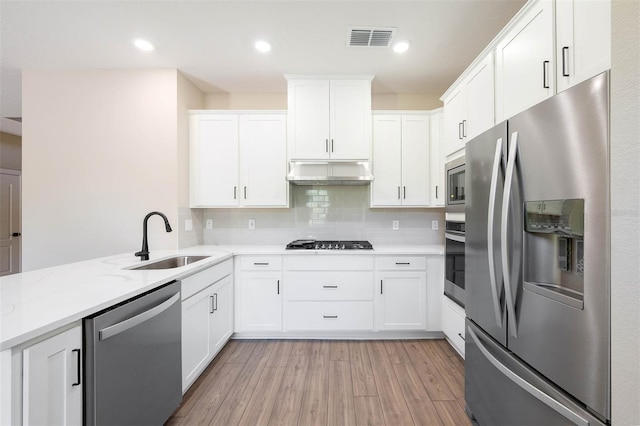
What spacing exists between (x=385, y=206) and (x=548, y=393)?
7.22ft

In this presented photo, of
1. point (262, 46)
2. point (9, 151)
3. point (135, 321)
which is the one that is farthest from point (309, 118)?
point (9, 151)

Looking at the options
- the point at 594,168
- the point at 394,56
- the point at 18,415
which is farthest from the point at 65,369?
the point at 394,56

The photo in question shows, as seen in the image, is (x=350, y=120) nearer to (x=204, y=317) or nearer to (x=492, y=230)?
(x=492, y=230)

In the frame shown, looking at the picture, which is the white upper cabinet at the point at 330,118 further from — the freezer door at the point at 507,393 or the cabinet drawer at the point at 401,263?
the freezer door at the point at 507,393

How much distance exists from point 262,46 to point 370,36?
38.1 inches

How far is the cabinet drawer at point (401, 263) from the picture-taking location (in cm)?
274

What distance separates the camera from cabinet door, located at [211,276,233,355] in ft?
7.64

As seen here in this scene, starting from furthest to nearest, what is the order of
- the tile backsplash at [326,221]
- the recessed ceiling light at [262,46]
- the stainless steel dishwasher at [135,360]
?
the tile backsplash at [326,221] → the recessed ceiling light at [262,46] → the stainless steel dishwasher at [135,360]

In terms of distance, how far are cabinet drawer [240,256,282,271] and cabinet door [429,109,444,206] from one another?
186cm

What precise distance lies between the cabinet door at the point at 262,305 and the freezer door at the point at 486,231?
1.78 m

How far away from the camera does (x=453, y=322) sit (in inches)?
94.8

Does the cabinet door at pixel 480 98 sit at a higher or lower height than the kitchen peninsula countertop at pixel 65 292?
higher

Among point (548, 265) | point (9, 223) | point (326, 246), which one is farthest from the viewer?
point (9, 223)

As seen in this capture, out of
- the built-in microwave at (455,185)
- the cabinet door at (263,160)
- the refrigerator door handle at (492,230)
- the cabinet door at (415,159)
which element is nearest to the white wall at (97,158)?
the cabinet door at (263,160)
